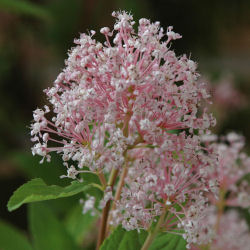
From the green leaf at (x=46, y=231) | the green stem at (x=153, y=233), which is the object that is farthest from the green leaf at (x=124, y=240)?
the green leaf at (x=46, y=231)

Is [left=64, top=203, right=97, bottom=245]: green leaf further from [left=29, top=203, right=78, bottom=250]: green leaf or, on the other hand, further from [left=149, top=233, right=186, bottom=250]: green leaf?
[left=149, top=233, right=186, bottom=250]: green leaf

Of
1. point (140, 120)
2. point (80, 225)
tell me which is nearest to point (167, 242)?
point (140, 120)

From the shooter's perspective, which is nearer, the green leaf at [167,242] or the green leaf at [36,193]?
the green leaf at [36,193]

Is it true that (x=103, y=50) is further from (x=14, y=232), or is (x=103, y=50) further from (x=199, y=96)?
(x=14, y=232)

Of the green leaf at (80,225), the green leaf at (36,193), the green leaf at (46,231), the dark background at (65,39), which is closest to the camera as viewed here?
the green leaf at (36,193)

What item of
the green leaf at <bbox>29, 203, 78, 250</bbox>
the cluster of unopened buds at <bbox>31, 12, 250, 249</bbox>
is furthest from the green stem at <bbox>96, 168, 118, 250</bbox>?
the green leaf at <bbox>29, 203, 78, 250</bbox>

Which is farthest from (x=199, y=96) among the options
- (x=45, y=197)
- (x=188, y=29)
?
(x=188, y=29)

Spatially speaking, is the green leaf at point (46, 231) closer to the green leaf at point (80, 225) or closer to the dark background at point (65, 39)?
the green leaf at point (80, 225)
